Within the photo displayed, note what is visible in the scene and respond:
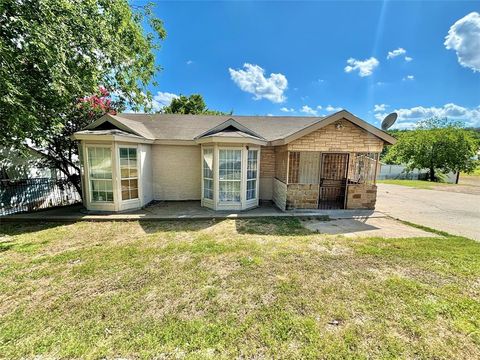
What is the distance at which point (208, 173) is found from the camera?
862 centimetres

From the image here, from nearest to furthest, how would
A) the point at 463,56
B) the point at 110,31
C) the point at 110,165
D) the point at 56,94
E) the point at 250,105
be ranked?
1. the point at 56,94
2. the point at 110,31
3. the point at 110,165
4. the point at 463,56
5. the point at 250,105

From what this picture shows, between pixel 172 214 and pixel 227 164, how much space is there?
2.90m

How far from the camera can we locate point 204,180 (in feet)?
29.1

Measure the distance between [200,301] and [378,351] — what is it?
2.43m

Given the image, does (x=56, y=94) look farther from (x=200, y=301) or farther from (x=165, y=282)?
(x=200, y=301)

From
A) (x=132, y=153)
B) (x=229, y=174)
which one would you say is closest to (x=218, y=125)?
(x=229, y=174)

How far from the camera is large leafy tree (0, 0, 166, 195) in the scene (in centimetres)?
526

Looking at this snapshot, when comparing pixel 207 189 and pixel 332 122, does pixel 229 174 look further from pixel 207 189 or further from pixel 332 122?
pixel 332 122

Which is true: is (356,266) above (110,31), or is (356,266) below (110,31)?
below

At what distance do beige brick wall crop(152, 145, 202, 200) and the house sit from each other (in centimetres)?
5

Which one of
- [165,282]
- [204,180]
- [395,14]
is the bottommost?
[165,282]

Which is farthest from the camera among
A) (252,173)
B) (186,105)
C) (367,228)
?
(186,105)

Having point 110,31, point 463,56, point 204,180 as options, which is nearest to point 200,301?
point 204,180

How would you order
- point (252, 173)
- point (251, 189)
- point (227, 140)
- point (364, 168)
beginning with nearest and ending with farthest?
point (227, 140) → point (252, 173) → point (251, 189) → point (364, 168)
